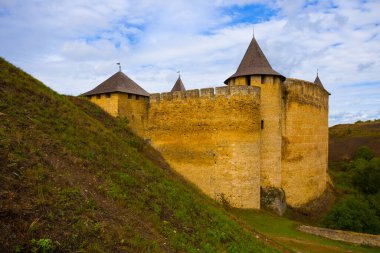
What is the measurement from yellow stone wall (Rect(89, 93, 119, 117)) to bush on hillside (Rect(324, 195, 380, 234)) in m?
14.4

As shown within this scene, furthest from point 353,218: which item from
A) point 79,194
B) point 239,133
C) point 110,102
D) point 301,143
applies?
point 79,194

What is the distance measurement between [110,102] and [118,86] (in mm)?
1155

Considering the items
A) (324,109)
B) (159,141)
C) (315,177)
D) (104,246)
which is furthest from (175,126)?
(104,246)

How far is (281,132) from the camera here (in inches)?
789

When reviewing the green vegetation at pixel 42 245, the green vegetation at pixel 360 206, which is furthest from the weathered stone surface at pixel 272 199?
the green vegetation at pixel 42 245

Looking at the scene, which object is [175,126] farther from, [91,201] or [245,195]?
[91,201]

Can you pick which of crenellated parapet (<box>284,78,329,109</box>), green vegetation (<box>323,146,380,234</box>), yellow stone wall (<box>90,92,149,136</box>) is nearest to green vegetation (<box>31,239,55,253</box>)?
yellow stone wall (<box>90,92,149,136</box>)

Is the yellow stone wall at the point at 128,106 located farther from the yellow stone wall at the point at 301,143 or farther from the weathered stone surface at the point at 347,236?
the weathered stone surface at the point at 347,236

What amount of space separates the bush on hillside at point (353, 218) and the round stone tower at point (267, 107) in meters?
3.51

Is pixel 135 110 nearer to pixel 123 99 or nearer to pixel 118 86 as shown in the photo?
pixel 123 99

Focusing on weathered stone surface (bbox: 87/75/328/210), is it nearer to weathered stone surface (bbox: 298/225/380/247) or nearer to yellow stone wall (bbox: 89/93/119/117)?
yellow stone wall (bbox: 89/93/119/117)

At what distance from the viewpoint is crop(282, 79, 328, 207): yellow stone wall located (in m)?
20.1

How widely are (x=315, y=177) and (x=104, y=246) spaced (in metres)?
20.3

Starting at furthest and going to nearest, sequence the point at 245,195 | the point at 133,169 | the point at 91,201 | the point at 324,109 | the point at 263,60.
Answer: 1. the point at 324,109
2. the point at 263,60
3. the point at 245,195
4. the point at 133,169
5. the point at 91,201
